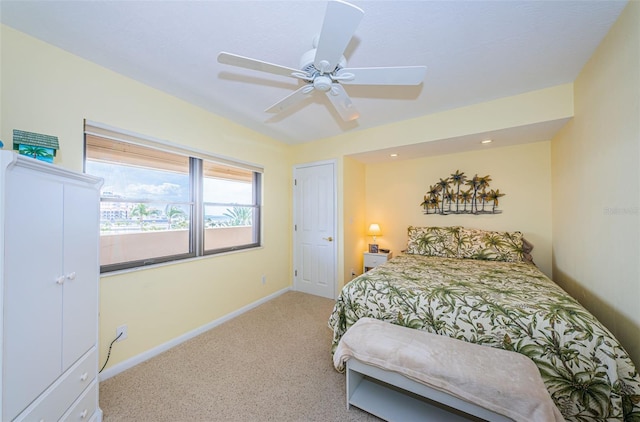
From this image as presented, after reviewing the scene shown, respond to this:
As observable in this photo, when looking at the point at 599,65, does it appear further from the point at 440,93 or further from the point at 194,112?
the point at 194,112

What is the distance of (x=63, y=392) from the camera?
113 centimetres

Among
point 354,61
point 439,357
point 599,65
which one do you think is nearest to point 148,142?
point 354,61

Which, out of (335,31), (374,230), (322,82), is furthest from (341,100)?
(374,230)

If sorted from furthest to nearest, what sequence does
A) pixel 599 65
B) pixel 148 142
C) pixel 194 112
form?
pixel 194 112 < pixel 148 142 < pixel 599 65

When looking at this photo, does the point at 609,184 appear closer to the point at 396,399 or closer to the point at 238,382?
the point at 396,399

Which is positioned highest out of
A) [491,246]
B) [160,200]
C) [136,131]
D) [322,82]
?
[322,82]

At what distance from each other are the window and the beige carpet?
0.91 metres

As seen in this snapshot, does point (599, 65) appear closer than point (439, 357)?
No

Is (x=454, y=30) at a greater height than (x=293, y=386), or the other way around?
(x=454, y=30)

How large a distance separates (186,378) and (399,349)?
1.65 metres

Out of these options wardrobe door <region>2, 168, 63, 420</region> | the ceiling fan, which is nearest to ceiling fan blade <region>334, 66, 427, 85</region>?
the ceiling fan

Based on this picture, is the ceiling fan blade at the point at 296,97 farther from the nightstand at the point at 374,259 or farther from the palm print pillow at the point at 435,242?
the nightstand at the point at 374,259

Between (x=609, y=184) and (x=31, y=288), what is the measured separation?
11.1ft

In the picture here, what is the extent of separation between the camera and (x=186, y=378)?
177 cm
